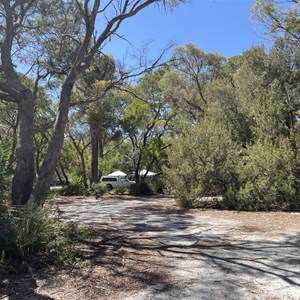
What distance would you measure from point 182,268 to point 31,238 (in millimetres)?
2405

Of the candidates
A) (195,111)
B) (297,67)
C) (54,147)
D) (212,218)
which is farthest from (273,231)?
(195,111)

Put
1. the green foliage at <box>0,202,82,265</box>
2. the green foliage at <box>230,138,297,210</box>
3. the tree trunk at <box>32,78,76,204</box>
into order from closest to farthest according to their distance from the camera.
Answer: the green foliage at <box>0,202,82,265</box>, the tree trunk at <box>32,78,76,204</box>, the green foliage at <box>230,138,297,210</box>

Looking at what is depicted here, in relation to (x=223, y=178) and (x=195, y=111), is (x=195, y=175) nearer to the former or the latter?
(x=223, y=178)

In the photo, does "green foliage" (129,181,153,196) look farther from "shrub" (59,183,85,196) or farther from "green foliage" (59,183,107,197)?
"shrub" (59,183,85,196)

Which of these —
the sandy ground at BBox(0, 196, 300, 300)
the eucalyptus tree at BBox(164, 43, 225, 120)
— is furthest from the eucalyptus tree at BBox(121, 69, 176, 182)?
the sandy ground at BBox(0, 196, 300, 300)

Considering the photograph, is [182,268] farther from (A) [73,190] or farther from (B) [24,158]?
(A) [73,190]

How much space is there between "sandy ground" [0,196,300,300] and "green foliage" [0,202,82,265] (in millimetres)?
442

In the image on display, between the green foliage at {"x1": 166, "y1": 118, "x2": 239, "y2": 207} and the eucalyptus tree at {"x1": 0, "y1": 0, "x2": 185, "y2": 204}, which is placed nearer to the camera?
the eucalyptus tree at {"x1": 0, "y1": 0, "x2": 185, "y2": 204}

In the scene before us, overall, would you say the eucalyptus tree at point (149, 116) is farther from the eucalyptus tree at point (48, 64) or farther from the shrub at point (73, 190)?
the eucalyptus tree at point (48, 64)

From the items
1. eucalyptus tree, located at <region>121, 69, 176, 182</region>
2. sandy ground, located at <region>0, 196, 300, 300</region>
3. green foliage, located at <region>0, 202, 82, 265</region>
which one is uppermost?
eucalyptus tree, located at <region>121, 69, 176, 182</region>

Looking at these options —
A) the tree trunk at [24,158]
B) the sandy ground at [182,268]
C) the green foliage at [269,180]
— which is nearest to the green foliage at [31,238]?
the sandy ground at [182,268]

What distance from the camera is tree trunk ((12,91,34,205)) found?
7.67 metres

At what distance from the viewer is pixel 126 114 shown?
26.4 m

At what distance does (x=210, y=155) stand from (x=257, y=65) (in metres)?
7.10
